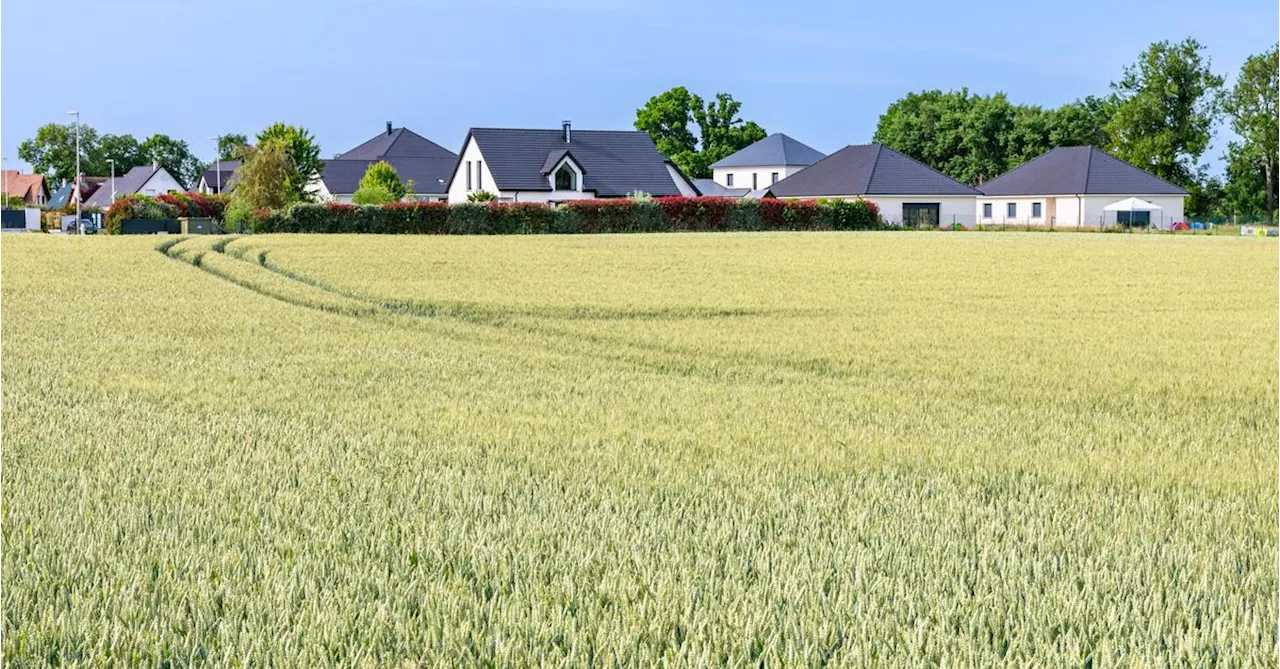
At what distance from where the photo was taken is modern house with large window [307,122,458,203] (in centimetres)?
9100

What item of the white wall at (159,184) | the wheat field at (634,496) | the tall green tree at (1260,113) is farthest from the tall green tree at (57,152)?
the wheat field at (634,496)

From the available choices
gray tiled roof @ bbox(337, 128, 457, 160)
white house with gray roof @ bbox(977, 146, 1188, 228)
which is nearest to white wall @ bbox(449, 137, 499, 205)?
gray tiled roof @ bbox(337, 128, 457, 160)

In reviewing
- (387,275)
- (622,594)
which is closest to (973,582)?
(622,594)

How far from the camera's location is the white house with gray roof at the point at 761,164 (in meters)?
109

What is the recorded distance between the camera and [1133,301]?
21.9 meters

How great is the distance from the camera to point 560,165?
3014 inches

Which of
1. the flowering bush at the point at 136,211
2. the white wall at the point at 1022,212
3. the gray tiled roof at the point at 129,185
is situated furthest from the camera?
the gray tiled roof at the point at 129,185

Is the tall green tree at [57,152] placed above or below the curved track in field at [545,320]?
above

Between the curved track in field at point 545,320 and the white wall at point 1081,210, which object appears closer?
the curved track in field at point 545,320

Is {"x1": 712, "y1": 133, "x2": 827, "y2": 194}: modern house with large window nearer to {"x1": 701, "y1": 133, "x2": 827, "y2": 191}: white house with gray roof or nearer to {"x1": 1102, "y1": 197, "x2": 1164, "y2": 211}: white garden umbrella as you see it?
{"x1": 701, "y1": 133, "x2": 827, "y2": 191}: white house with gray roof

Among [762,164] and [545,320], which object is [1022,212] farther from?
[545,320]

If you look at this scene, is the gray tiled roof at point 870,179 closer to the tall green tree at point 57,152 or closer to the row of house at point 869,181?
the row of house at point 869,181

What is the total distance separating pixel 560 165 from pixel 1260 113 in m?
48.1

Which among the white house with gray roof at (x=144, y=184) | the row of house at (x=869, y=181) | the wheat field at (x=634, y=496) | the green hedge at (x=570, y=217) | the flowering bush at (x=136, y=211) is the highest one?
the white house with gray roof at (x=144, y=184)
